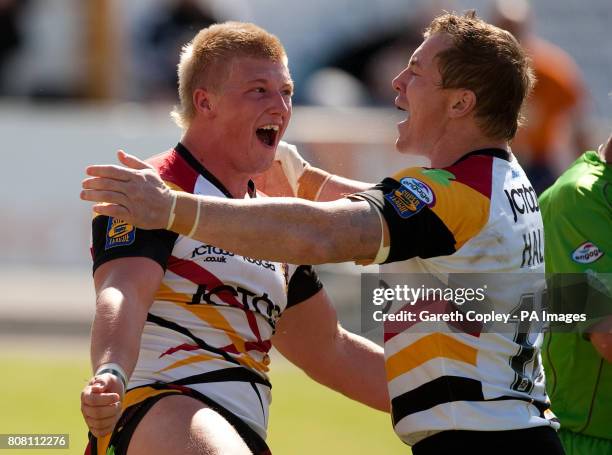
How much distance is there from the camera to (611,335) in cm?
486

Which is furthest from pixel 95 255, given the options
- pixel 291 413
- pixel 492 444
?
pixel 291 413

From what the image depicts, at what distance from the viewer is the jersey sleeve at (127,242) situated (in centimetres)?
457

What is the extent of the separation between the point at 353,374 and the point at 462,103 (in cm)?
145

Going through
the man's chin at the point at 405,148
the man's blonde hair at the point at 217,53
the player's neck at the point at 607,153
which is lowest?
the player's neck at the point at 607,153

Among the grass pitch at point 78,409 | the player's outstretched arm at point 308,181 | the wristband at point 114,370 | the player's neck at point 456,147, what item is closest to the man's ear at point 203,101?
the player's outstretched arm at point 308,181

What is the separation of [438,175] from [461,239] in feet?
0.77

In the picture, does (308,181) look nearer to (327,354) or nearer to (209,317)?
(327,354)

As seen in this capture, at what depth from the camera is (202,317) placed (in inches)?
189

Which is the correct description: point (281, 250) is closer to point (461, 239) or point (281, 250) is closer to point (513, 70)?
point (461, 239)

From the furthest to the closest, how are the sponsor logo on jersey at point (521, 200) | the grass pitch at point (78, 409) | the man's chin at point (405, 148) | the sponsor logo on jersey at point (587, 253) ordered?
the grass pitch at point (78, 409)
the sponsor logo on jersey at point (587, 253)
the man's chin at point (405, 148)
the sponsor logo on jersey at point (521, 200)

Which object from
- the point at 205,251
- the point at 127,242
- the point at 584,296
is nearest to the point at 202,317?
the point at 205,251

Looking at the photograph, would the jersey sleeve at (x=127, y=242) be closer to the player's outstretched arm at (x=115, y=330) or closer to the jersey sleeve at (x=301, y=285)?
the player's outstretched arm at (x=115, y=330)

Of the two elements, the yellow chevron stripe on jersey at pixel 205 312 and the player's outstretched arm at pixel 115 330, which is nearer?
the player's outstretched arm at pixel 115 330

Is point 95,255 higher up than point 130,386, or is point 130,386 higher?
point 95,255
